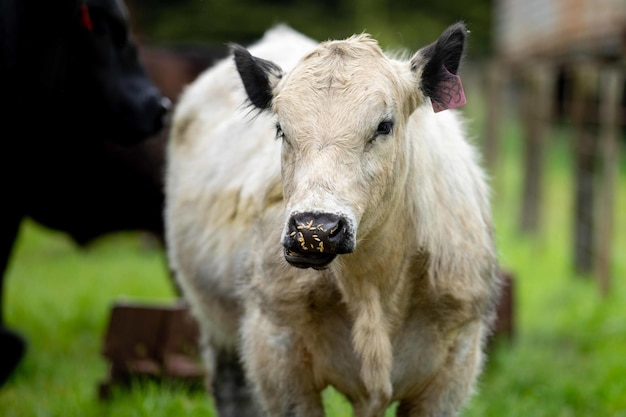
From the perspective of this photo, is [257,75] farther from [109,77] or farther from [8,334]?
[8,334]

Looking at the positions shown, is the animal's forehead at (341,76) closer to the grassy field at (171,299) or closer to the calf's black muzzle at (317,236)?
the calf's black muzzle at (317,236)

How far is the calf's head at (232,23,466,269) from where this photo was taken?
11.4 feet

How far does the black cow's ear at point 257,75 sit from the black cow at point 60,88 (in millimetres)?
1953

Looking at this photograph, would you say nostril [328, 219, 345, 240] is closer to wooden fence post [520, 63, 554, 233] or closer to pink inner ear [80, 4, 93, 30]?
pink inner ear [80, 4, 93, 30]

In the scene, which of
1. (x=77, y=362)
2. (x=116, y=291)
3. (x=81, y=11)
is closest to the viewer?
(x=81, y=11)

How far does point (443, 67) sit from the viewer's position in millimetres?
4109

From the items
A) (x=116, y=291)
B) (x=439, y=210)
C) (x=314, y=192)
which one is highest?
A: (x=314, y=192)

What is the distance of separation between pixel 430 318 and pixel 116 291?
634 cm

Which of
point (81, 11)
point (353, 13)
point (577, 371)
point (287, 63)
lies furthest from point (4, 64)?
point (353, 13)

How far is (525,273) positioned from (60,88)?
21.5ft

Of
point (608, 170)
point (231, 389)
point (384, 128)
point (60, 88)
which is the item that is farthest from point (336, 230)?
point (608, 170)

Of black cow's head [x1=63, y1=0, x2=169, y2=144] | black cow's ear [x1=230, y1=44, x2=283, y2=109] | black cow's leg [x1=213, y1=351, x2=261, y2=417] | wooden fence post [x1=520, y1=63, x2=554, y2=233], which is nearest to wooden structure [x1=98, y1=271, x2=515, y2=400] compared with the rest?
black cow's leg [x1=213, y1=351, x2=261, y2=417]

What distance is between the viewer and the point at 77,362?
7.52 meters

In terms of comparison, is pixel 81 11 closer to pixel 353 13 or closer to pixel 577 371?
pixel 577 371
